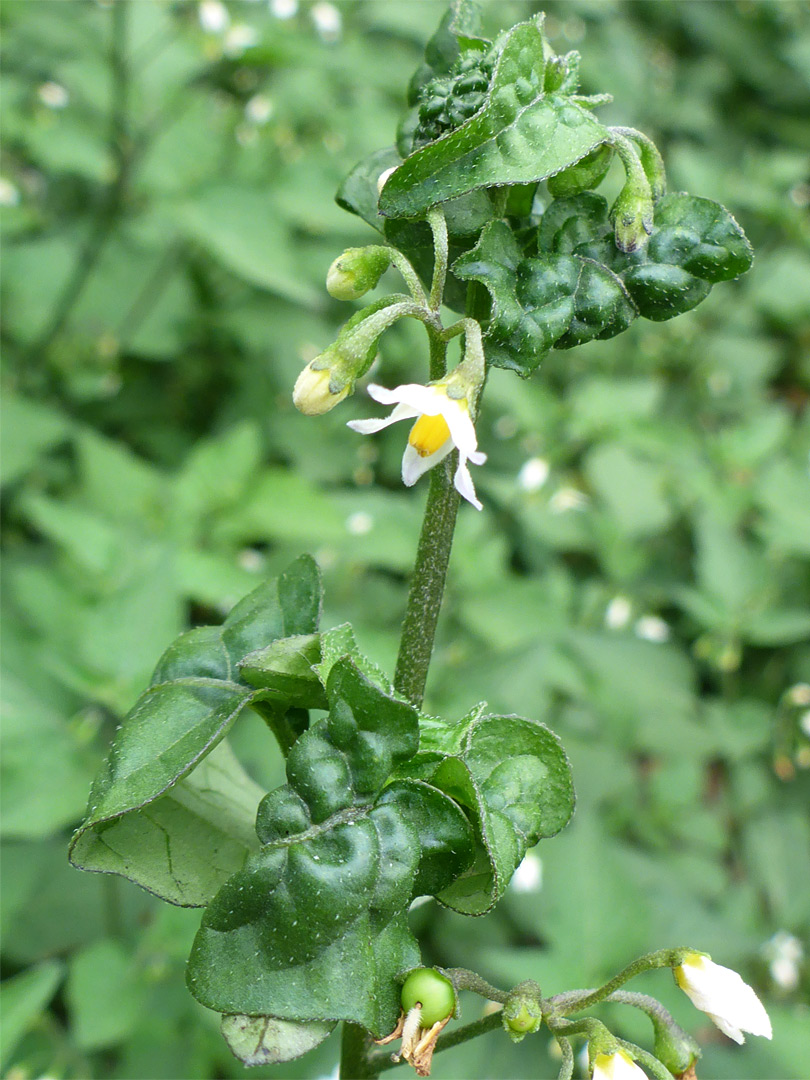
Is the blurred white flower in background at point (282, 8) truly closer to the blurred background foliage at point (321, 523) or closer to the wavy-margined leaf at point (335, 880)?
the blurred background foliage at point (321, 523)

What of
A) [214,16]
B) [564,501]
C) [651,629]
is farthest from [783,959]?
[214,16]

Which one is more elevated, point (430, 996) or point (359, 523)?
point (430, 996)

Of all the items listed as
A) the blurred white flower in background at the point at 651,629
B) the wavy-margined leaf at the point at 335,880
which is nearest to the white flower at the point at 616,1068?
the wavy-margined leaf at the point at 335,880

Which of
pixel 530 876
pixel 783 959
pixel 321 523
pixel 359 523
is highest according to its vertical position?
pixel 321 523

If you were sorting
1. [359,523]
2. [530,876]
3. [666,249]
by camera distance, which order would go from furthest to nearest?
[359,523], [530,876], [666,249]

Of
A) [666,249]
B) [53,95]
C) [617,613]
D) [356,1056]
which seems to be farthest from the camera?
[53,95]

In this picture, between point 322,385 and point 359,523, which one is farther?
point 359,523

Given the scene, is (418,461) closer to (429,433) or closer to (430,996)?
(429,433)
